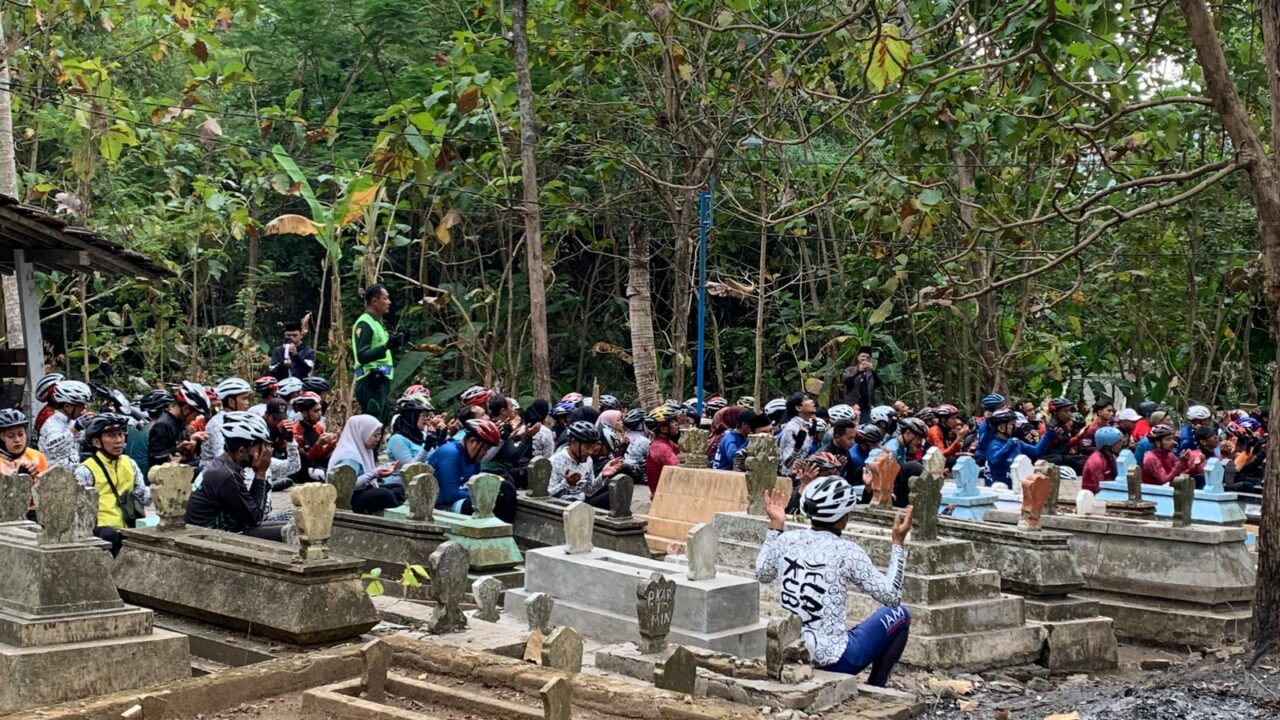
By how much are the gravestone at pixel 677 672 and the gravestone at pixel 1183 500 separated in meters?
7.42

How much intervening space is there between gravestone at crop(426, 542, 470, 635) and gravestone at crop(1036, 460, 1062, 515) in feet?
19.9

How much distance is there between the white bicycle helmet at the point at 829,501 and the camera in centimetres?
888

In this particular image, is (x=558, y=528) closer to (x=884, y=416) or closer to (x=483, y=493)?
(x=483, y=493)

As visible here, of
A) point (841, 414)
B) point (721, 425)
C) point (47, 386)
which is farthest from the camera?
point (721, 425)

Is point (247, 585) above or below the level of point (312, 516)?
below

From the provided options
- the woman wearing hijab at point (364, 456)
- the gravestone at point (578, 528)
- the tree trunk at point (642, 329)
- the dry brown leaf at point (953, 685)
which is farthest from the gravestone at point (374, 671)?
the tree trunk at point (642, 329)

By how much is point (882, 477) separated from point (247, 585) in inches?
Result: 244

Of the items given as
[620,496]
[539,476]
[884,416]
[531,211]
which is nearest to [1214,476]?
[884,416]

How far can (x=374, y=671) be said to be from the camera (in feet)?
22.9

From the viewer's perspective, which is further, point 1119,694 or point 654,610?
point 1119,694

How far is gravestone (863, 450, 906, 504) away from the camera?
12.2 meters

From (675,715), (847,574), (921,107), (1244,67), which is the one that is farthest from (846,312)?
(675,715)

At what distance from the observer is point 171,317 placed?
81.7ft

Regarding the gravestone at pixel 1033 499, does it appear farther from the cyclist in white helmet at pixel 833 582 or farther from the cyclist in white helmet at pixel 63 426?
the cyclist in white helmet at pixel 63 426
